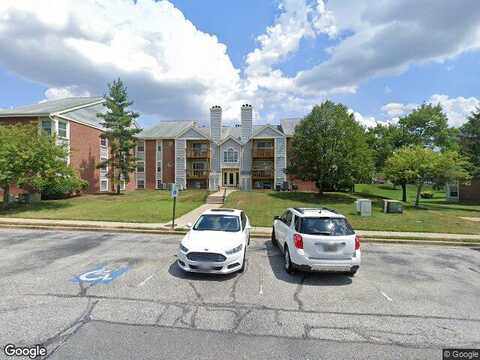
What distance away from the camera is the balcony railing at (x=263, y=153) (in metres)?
36.4

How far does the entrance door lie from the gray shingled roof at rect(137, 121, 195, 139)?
9427 mm

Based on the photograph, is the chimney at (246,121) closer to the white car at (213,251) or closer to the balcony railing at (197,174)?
the balcony railing at (197,174)

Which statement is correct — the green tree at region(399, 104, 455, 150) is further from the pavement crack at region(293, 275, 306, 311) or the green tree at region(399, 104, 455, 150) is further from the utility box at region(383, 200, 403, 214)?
the pavement crack at region(293, 275, 306, 311)

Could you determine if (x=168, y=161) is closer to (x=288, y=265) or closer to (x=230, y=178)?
(x=230, y=178)

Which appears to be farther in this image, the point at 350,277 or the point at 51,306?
the point at 350,277

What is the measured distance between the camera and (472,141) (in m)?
29.0

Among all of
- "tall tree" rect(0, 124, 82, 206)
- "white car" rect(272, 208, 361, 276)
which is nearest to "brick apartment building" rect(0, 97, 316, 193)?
"tall tree" rect(0, 124, 82, 206)

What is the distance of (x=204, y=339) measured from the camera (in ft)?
12.4

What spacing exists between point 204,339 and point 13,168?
18.5m

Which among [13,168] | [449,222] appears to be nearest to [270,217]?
[449,222]

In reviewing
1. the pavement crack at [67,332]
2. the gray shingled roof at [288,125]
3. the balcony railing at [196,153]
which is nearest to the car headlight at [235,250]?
the pavement crack at [67,332]

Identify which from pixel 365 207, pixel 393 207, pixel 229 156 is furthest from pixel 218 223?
pixel 229 156

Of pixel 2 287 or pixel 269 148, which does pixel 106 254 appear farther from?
pixel 269 148

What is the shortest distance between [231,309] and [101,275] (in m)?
3.53
